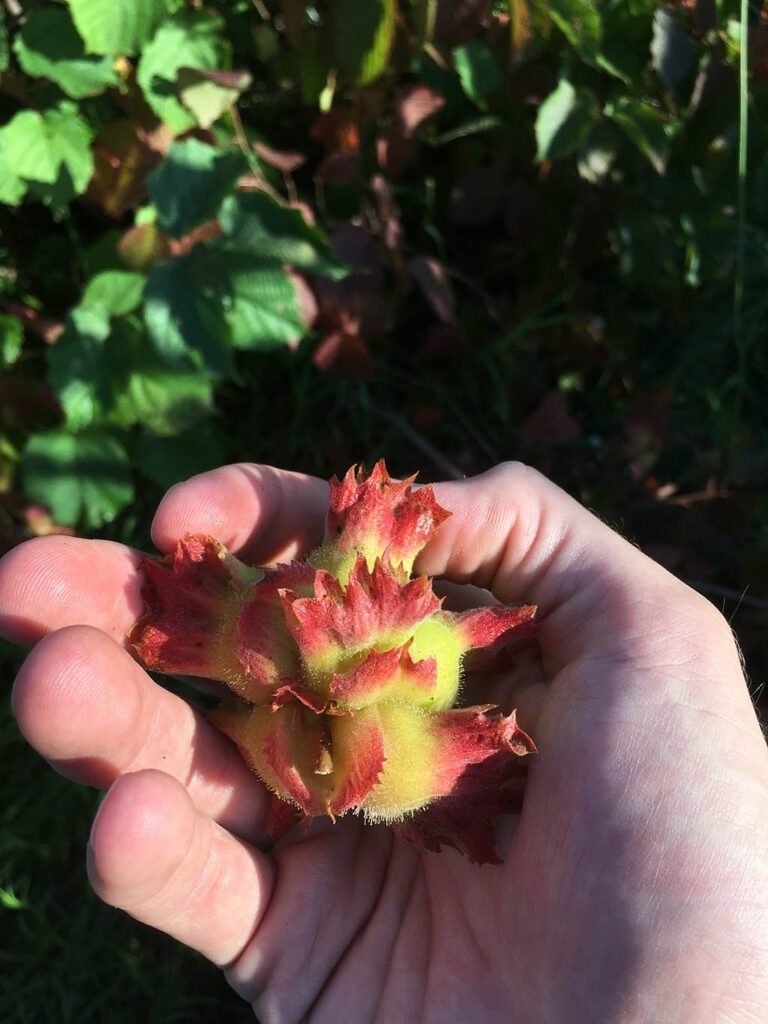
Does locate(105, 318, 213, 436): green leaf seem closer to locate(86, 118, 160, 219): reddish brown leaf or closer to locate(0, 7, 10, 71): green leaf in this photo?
locate(86, 118, 160, 219): reddish brown leaf

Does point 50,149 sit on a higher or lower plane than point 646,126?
lower

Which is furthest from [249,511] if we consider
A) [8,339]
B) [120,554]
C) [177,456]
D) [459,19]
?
[459,19]

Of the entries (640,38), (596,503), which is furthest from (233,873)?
(640,38)

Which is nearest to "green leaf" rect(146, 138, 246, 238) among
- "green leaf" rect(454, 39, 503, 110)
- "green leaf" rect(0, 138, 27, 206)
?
"green leaf" rect(0, 138, 27, 206)

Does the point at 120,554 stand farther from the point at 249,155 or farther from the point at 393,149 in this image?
the point at 393,149

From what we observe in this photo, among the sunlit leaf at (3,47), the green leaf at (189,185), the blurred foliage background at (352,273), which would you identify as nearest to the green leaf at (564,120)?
the blurred foliage background at (352,273)

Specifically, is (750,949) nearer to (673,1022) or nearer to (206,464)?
(673,1022)
